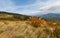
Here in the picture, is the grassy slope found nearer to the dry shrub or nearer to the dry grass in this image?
the dry grass

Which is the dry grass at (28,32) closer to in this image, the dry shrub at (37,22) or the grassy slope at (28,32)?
the grassy slope at (28,32)

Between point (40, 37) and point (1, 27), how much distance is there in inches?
123

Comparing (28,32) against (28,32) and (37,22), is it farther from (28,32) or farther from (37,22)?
(37,22)

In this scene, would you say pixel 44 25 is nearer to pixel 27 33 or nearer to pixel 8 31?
pixel 27 33

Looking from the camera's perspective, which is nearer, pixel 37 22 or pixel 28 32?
pixel 28 32

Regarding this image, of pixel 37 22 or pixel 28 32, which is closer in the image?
pixel 28 32

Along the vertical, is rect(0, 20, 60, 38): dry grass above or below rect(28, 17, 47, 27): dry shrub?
below

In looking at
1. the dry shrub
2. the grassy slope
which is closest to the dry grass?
the grassy slope

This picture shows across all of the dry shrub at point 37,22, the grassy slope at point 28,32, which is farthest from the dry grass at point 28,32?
the dry shrub at point 37,22

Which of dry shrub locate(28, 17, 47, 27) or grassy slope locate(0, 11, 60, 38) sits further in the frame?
dry shrub locate(28, 17, 47, 27)

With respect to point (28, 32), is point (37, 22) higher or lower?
higher

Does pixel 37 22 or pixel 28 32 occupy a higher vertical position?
pixel 37 22

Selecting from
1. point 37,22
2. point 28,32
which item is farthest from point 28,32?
point 37,22

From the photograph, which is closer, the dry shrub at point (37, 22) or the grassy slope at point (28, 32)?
the grassy slope at point (28, 32)
